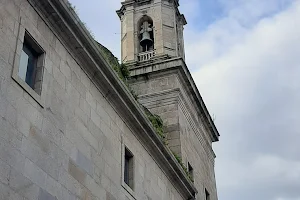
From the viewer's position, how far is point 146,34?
23.8 meters

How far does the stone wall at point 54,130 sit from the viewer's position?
882cm

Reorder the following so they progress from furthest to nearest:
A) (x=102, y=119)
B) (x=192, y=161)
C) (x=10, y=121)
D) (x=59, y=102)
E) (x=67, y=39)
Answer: (x=192, y=161) → (x=102, y=119) → (x=67, y=39) → (x=59, y=102) → (x=10, y=121)

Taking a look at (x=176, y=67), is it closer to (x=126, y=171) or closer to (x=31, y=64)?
(x=126, y=171)

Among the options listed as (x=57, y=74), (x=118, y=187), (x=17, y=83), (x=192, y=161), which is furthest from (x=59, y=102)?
(x=192, y=161)

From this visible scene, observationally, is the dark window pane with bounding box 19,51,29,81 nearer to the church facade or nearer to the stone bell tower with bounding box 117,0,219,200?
the church facade

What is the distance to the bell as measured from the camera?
23.7 meters

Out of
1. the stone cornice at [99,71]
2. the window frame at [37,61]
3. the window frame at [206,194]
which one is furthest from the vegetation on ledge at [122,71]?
the window frame at [206,194]

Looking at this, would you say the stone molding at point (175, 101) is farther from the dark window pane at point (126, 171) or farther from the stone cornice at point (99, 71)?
the dark window pane at point (126, 171)

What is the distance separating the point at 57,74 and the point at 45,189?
2.42 meters

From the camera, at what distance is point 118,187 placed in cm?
1246

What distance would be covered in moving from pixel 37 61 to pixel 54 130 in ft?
4.46

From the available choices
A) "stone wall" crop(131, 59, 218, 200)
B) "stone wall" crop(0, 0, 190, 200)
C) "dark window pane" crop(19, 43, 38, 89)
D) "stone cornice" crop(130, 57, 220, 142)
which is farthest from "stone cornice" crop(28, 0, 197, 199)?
"stone cornice" crop(130, 57, 220, 142)

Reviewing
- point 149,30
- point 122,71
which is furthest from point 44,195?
point 149,30

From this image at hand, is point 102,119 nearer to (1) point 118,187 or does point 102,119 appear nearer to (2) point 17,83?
(1) point 118,187
